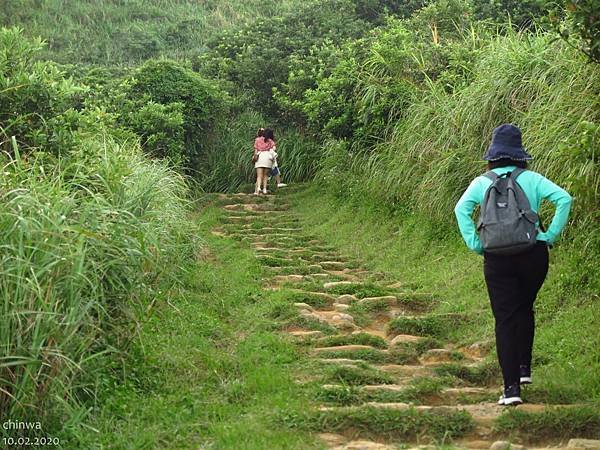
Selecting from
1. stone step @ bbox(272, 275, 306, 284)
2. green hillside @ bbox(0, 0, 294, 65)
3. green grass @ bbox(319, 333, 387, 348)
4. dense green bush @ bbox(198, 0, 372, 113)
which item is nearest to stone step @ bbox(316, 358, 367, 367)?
green grass @ bbox(319, 333, 387, 348)

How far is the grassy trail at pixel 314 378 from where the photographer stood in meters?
5.57

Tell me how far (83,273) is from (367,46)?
11608 millimetres

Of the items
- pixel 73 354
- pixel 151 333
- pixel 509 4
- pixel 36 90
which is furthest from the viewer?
pixel 509 4

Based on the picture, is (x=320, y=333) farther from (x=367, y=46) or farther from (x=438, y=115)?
(x=367, y=46)

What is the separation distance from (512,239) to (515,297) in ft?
1.37

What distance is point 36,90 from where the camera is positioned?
8734mm

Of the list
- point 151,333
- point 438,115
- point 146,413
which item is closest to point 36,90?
point 151,333

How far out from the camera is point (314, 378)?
265 inches

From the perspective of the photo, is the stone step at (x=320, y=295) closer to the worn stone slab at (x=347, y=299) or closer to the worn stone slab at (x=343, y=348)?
the worn stone slab at (x=347, y=299)

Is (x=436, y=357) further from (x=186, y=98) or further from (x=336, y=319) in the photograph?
(x=186, y=98)

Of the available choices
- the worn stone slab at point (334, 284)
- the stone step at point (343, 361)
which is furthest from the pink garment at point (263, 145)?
the stone step at point (343, 361)

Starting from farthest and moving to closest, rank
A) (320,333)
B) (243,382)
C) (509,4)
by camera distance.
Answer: (509,4) → (320,333) → (243,382)

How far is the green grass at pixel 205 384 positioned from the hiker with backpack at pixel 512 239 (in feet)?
4.45

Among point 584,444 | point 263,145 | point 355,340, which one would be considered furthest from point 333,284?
point 263,145
